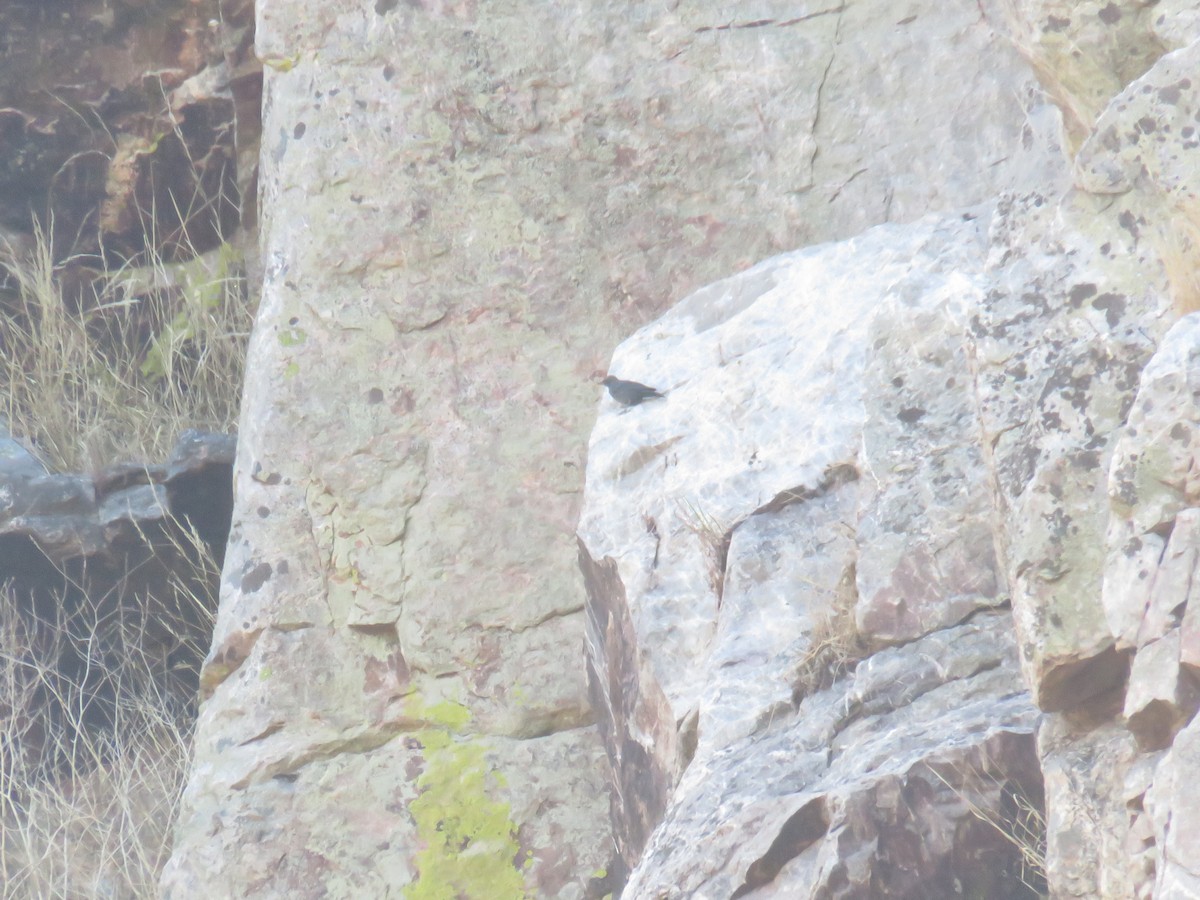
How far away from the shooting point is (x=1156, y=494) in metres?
1.20

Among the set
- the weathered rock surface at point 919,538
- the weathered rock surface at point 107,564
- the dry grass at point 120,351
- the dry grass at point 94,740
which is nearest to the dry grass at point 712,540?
the weathered rock surface at point 919,538

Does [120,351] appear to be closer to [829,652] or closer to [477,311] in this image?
[477,311]

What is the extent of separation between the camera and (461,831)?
262 cm

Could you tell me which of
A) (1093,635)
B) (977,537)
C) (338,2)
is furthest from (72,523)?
(1093,635)

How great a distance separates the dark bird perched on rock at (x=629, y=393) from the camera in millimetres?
2404

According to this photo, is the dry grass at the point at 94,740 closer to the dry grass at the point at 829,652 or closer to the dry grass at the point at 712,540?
the dry grass at the point at 712,540

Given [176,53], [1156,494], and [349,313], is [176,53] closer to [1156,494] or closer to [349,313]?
[349,313]

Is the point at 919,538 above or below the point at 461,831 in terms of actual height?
above

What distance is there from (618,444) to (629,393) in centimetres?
11

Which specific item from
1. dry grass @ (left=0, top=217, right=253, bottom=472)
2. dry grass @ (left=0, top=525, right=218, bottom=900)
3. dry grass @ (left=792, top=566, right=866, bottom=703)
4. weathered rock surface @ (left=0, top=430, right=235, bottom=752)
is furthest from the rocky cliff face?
dry grass @ (left=0, top=217, right=253, bottom=472)

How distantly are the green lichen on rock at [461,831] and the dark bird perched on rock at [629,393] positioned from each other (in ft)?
2.41

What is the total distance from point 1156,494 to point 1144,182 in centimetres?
35

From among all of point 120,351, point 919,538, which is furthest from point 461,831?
point 120,351

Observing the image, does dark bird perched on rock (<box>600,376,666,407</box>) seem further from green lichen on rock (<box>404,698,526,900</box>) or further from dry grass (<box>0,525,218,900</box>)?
dry grass (<box>0,525,218,900</box>)
